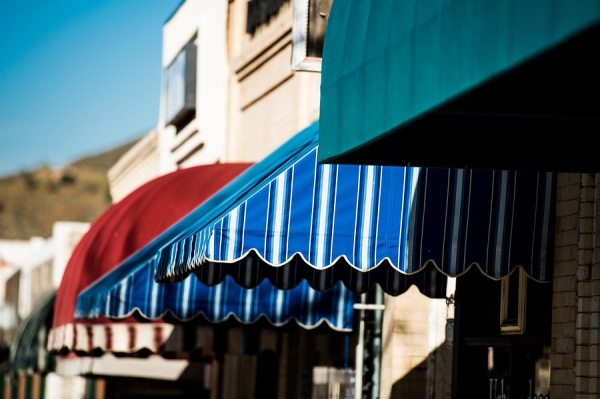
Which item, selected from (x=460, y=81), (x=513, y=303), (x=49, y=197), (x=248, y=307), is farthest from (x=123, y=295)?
(x=49, y=197)

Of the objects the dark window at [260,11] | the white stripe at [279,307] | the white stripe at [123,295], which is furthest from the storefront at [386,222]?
the dark window at [260,11]

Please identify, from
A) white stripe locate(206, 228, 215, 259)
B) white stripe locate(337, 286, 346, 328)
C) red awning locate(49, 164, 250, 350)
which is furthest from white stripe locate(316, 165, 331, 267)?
red awning locate(49, 164, 250, 350)

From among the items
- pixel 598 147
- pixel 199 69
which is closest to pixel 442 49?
pixel 598 147

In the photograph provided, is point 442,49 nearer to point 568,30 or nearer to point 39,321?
point 568,30

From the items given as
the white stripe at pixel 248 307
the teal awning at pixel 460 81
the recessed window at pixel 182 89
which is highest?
the recessed window at pixel 182 89

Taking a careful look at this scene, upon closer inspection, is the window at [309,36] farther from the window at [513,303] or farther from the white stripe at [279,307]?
the white stripe at [279,307]

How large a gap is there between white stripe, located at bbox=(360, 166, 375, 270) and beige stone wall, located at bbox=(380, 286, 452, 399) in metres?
3.14

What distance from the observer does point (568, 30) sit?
377cm

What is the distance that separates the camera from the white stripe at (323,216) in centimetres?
751

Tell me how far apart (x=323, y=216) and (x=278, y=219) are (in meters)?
0.31

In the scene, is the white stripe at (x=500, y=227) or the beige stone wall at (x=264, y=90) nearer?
the white stripe at (x=500, y=227)

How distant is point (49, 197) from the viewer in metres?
132

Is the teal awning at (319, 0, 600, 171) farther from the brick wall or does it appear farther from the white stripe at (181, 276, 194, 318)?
the white stripe at (181, 276, 194, 318)

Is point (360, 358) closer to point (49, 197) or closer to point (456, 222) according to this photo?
point (456, 222)
